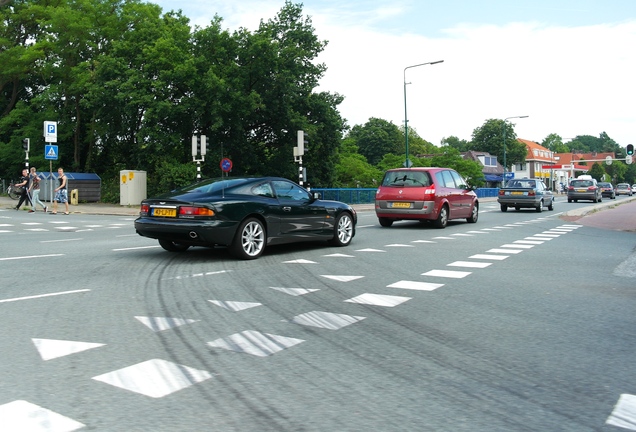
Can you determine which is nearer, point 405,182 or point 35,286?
point 35,286

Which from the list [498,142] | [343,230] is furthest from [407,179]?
[498,142]

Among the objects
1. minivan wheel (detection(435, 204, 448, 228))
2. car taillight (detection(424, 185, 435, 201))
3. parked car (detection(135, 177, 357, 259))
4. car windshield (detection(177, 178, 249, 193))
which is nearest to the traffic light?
minivan wheel (detection(435, 204, 448, 228))

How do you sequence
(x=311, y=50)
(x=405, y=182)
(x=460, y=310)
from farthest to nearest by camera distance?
(x=311, y=50) → (x=405, y=182) → (x=460, y=310)

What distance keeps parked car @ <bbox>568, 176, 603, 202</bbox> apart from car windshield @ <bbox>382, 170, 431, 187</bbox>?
30703 mm

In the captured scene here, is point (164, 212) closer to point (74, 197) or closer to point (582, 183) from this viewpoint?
point (74, 197)

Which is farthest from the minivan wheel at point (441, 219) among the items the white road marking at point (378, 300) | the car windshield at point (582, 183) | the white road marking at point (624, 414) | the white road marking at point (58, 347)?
the car windshield at point (582, 183)

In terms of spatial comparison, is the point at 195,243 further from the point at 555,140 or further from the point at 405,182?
the point at 555,140

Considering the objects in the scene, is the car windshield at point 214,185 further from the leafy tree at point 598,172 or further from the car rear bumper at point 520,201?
the leafy tree at point 598,172

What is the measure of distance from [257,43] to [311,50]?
6.30 meters

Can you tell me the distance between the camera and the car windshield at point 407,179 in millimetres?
16641

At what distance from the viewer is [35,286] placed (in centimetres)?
678

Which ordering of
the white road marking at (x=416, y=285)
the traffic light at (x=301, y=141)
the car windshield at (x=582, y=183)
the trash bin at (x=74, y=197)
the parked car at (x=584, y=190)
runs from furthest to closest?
the car windshield at (x=582, y=183) < the parked car at (x=584, y=190) < the trash bin at (x=74, y=197) < the traffic light at (x=301, y=141) < the white road marking at (x=416, y=285)

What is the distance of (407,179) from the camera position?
55.3ft

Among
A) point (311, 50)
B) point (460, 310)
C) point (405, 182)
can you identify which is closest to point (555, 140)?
point (311, 50)
